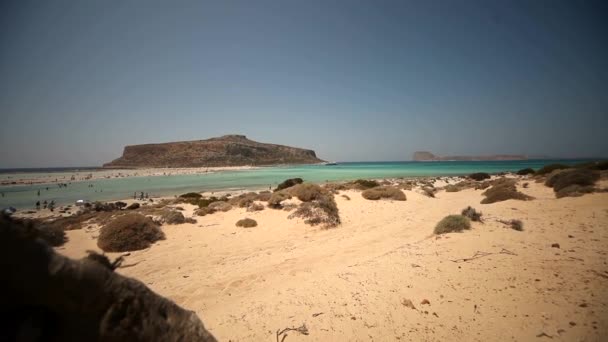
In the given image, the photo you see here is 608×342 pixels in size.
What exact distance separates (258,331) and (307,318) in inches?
30.3

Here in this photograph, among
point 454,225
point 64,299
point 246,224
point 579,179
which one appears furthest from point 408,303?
point 579,179

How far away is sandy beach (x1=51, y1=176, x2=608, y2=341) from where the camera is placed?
3.26 metres

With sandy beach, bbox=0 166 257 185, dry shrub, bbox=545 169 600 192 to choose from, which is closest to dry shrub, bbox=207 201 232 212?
dry shrub, bbox=545 169 600 192

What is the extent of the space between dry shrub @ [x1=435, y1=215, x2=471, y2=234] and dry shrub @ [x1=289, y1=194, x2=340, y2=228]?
13.9 ft

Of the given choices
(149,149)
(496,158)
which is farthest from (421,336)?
(496,158)

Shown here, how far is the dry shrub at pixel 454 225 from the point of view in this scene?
708 cm

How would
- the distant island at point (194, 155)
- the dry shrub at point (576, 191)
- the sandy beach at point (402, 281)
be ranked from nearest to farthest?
1. the sandy beach at point (402, 281)
2. the dry shrub at point (576, 191)
3. the distant island at point (194, 155)

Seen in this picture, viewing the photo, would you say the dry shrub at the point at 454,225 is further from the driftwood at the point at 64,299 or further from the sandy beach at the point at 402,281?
the driftwood at the point at 64,299

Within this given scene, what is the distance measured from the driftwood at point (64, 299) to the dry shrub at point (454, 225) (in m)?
7.57

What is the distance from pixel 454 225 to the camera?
7184 mm

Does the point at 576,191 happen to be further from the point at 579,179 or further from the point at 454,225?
the point at 454,225

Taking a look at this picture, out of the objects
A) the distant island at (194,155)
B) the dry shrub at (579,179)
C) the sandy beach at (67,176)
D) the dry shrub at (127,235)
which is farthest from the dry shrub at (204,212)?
the distant island at (194,155)

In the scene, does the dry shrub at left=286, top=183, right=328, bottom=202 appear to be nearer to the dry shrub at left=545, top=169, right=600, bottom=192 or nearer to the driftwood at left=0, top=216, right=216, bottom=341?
the driftwood at left=0, top=216, right=216, bottom=341

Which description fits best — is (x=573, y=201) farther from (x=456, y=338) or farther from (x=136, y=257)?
(x=136, y=257)
